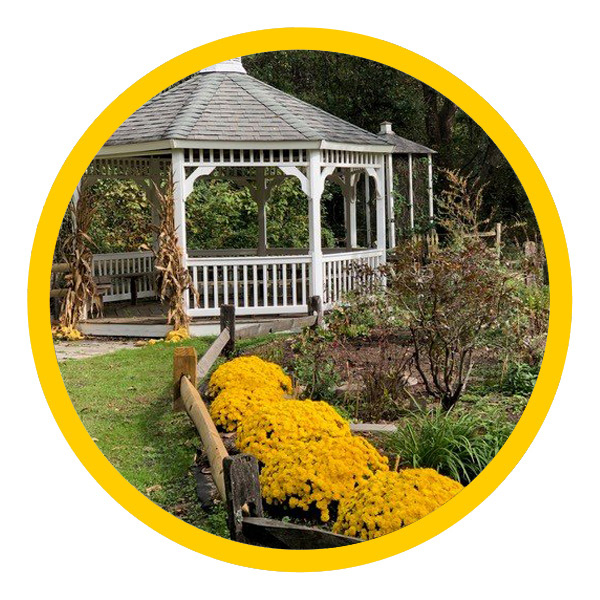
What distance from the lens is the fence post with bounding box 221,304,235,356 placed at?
9359 mm

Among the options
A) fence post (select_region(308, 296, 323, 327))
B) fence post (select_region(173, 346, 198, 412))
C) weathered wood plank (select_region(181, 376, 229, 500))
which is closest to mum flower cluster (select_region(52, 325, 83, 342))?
fence post (select_region(308, 296, 323, 327))

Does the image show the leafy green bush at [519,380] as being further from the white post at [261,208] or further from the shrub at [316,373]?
the white post at [261,208]

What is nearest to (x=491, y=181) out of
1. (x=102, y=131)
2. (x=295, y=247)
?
(x=295, y=247)

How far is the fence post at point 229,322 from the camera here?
30.7 ft

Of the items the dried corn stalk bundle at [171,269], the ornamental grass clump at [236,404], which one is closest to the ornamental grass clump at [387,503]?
the ornamental grass clump at [236,404]

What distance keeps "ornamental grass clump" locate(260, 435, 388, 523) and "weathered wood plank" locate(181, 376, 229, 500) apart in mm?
314

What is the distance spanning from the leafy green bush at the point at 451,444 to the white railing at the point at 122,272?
6.56 meters

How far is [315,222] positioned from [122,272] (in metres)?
3.14

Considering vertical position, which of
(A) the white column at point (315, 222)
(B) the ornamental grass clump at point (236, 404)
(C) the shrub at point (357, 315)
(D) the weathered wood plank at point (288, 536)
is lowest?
(D) the weathered wood plank at point (288, 536)

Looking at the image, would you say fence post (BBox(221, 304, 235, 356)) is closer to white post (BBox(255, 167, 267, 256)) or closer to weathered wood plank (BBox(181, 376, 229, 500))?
weathered wood plank (BBox(181, 376, 229, 500))

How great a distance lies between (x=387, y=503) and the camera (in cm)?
570

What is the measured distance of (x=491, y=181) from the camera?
12.8 m

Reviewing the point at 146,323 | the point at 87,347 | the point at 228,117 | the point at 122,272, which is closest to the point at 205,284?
the point at 146,323

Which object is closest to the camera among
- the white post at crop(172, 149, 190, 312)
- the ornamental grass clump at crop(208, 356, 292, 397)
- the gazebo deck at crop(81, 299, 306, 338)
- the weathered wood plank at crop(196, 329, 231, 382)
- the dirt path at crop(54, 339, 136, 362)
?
the ornamental grass clump at crop(208, 356, 292, 397)
